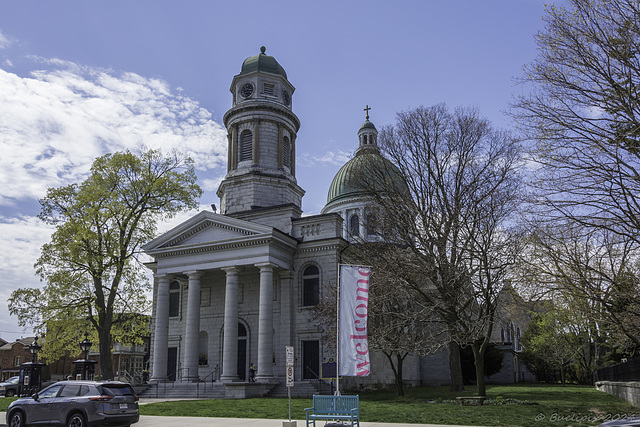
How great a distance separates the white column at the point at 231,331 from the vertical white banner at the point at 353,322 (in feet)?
66.3

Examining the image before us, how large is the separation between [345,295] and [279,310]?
22132 millimetres

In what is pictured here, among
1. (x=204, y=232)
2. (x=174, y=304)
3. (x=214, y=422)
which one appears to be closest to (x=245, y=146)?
(x=204, y=232)

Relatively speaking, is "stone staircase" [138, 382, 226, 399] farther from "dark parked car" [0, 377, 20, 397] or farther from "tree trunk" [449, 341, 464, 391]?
"tree trunk" [449, 341, 464, 391]

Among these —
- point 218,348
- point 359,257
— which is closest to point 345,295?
point 359,257

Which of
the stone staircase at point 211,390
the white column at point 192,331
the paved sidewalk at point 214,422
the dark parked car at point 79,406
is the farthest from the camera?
the white column at point 192,331

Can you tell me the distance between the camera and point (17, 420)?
15781mm

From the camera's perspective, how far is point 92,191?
31141 mm

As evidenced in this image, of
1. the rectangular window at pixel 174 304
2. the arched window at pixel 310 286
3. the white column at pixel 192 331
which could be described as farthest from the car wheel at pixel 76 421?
the rectangular window at pixel 174 304

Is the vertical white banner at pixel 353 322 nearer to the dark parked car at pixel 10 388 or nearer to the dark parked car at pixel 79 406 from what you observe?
the dark parked car at pixel 79 406

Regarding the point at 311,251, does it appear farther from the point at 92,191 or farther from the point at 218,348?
the point at 92,191

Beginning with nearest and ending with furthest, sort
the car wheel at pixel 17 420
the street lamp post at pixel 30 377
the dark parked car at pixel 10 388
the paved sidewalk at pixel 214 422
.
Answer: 1. the car wheel at pixel 17 420
2. the paved sidewalk at pixel 214 422
3. the street lamp post at pixel 30 377
4. the dark parked car at pixel 10 388

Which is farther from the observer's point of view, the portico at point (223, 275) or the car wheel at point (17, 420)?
the portico at point (223, 275)

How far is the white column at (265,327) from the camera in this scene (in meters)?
32.2

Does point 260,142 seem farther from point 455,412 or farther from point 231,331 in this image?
point 455,412
